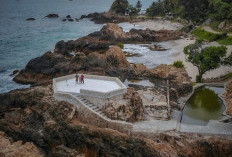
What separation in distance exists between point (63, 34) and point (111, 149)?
78.2 m

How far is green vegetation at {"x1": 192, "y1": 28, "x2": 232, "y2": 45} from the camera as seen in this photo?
62.2m

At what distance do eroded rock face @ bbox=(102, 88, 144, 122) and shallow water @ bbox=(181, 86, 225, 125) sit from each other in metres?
4.32

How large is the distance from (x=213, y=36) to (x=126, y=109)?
5006 cm

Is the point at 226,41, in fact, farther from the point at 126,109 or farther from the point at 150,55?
the point at 126,109

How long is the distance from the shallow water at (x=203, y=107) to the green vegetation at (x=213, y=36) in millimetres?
29234

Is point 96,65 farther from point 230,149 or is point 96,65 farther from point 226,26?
point 226,26

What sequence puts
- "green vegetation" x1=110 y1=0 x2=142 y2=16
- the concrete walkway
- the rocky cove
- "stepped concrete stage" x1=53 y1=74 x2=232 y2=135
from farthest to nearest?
"green vegetation" x1=110 y1=0 x2=142 y2=16 < "stepped concrete stage" x1=53 y1=74 x2=232 y2=135 < the concrete walkway < the rocky cove

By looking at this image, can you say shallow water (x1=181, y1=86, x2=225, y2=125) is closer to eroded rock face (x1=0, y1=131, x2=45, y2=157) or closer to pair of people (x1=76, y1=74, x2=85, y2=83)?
pair of people (x1=76, y1=74, x2=85, y2=83)

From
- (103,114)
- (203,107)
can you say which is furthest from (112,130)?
(203,107)

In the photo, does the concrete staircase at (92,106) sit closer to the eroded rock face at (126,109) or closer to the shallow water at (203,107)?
the eroded rock face at (126,109)

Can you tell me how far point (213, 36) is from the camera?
228 feet

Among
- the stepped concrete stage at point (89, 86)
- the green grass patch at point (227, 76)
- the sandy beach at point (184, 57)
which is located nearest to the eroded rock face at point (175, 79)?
the sandy beach at point (184, 57)

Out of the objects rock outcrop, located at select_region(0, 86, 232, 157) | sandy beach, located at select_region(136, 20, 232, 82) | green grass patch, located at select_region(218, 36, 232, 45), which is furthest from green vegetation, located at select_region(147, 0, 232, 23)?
rock outcrop, located at select_region(0, 86, 232, 157)

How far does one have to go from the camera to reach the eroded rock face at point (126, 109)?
2642cm
